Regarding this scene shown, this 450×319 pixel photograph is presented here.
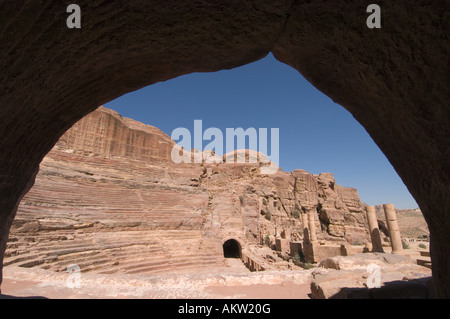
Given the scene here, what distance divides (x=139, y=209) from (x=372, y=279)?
49.8ft

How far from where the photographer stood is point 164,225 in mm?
16156

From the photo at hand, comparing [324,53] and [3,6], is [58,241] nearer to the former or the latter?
[3,6]

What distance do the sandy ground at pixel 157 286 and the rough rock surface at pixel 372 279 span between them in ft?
3.44

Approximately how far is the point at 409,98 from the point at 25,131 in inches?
133

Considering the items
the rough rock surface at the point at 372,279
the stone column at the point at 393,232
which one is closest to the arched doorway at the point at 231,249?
the stone column at the point at 393,232

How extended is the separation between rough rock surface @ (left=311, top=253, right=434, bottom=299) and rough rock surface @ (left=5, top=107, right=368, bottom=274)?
8.24m

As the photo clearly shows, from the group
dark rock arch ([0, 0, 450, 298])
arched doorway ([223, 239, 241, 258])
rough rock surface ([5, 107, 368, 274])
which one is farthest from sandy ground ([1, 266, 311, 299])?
arched doorway ([223, 239, 241, 258])

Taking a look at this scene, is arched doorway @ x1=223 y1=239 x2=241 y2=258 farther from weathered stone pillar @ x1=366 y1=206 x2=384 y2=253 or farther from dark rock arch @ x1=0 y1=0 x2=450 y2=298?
dark rock arch @ x1=0 y1=0 x2=450 y2=298

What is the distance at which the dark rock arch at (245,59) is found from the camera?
4.90 feet

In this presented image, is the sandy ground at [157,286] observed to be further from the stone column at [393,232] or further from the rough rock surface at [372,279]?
the stone column at [393,232]

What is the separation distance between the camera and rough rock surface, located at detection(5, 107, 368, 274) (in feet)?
35.7

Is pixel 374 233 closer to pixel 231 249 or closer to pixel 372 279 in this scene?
pixel 372 279

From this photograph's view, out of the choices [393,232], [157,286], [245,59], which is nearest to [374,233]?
[393,232]

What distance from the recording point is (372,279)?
5047 mm
